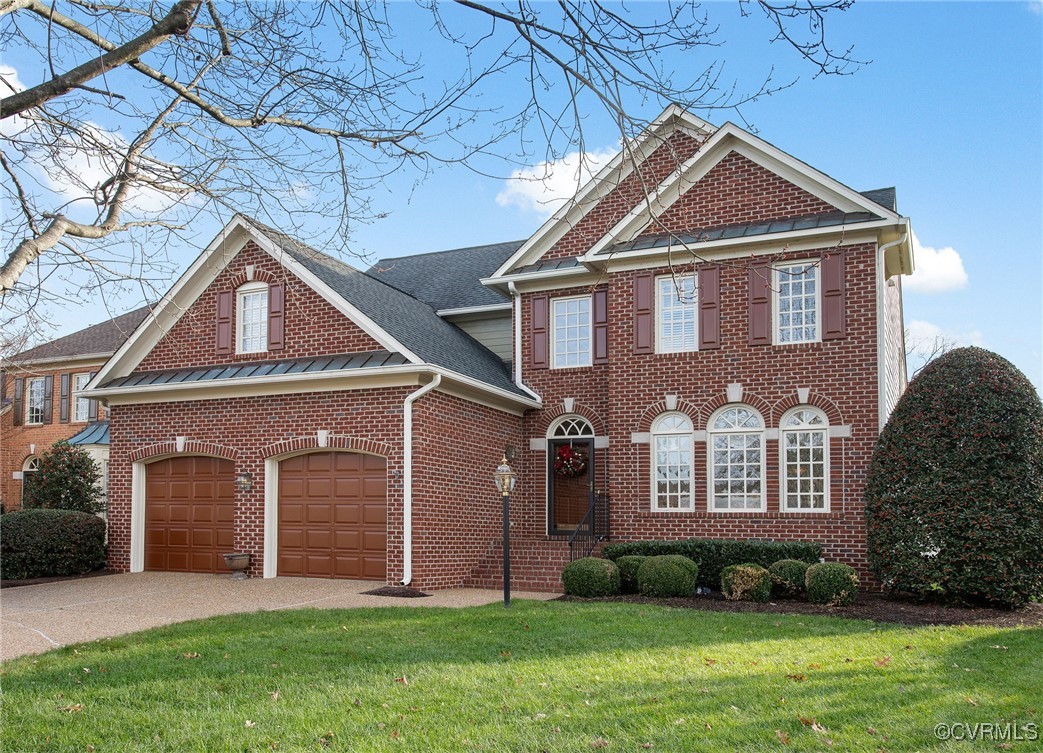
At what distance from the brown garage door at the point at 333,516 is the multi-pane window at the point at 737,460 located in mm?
5790

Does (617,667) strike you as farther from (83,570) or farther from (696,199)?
(83,570)

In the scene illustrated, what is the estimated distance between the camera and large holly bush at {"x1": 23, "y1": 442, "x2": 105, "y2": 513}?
21.8 m

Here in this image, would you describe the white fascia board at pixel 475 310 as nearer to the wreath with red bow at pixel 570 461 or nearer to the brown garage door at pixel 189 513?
the wreath with red bow at pixel 570 461

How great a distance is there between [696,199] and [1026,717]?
38.8 ft

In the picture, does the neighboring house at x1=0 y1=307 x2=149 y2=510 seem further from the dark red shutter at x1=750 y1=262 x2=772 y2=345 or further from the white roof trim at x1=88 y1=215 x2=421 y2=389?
the dark red shutter at x1=750 y1=262 x2=772 y2=345

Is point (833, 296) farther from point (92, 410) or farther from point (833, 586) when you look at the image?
point (92, 410)

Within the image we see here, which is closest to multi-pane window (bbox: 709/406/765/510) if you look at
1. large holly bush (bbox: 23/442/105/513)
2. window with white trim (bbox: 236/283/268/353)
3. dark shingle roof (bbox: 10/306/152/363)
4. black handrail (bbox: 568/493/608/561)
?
black handrail (bbox: 568/493/608/561)

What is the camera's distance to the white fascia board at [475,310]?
19047 millimetres

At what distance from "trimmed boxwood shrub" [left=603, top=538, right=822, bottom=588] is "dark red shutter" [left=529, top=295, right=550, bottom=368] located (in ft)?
15.3

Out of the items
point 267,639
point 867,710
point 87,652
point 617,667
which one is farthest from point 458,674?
point 87,652

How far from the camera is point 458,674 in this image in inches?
299

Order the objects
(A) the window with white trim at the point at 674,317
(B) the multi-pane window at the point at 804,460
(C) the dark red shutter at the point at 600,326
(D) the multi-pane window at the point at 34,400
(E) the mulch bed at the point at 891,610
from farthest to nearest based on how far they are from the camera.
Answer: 1. (D) the multi-pane window at the point at 34,400
2. (C) the dark red shutter at the point at 600,326
3. (A) the window with white trim at the point at 674,317
4. (B) the multi-pane window at the point at 804,460
5. (E) the mulch bed at the point at 891,610

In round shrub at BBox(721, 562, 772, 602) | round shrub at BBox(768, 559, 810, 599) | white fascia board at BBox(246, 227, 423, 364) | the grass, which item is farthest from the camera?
white fascia board at BBox(246, 227, 423, 364)

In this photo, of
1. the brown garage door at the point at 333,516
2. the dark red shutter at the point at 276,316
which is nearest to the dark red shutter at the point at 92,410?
the dark red shutter at the point at 276,316
